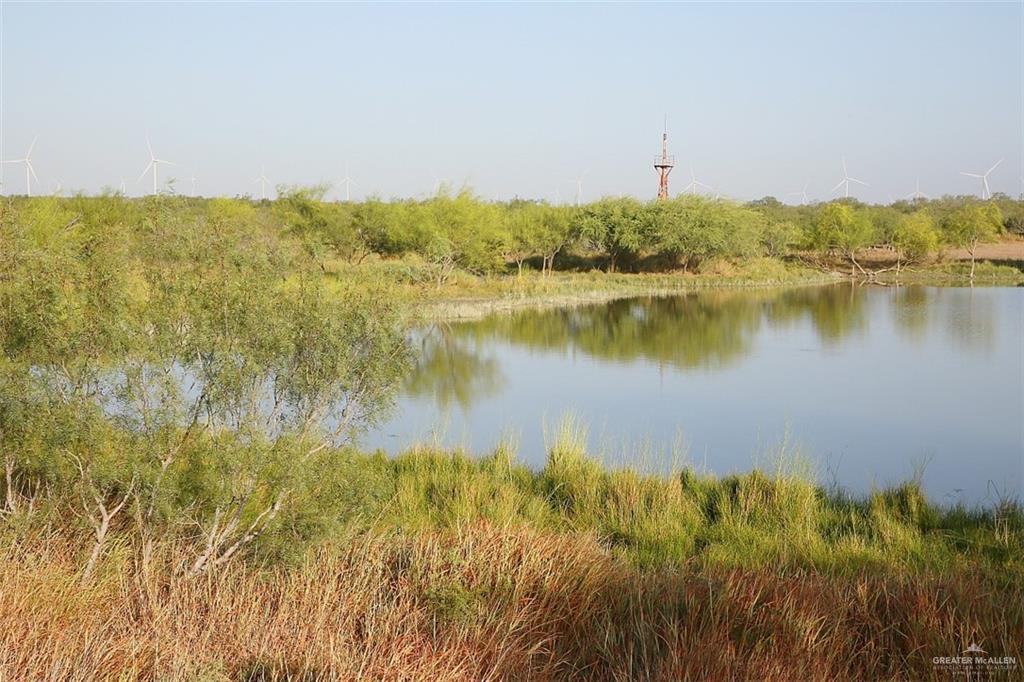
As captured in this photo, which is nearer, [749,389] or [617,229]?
[749,389]

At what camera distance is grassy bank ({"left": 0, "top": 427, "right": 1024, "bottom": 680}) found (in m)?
3.62

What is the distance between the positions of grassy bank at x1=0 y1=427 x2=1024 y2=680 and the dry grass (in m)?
0.01

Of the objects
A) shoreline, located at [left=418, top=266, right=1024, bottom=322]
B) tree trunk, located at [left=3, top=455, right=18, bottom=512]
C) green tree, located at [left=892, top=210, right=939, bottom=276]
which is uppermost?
green tree, located at [left=892, top=210, right=939, bottom=276]

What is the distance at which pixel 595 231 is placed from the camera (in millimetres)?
41656

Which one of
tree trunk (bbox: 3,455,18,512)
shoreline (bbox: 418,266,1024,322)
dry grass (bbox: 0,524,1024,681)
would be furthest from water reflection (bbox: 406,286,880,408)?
dry grass (bbox: 0,524,1024,681)

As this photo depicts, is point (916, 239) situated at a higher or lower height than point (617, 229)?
lower

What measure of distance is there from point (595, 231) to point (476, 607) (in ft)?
125

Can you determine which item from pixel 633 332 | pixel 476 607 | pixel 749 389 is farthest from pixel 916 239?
pixel 476 607

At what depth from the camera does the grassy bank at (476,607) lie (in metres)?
3.62

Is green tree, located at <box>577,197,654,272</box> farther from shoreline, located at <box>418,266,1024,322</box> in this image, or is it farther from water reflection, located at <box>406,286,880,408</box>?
water reflection, located at <box>406,286,880,408</box>

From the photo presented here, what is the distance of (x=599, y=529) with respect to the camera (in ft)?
23.8

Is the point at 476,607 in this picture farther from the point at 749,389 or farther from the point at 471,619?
the point at 749,389

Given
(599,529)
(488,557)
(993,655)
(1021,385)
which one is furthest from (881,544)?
(1021,385)

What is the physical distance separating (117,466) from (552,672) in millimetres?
2758
